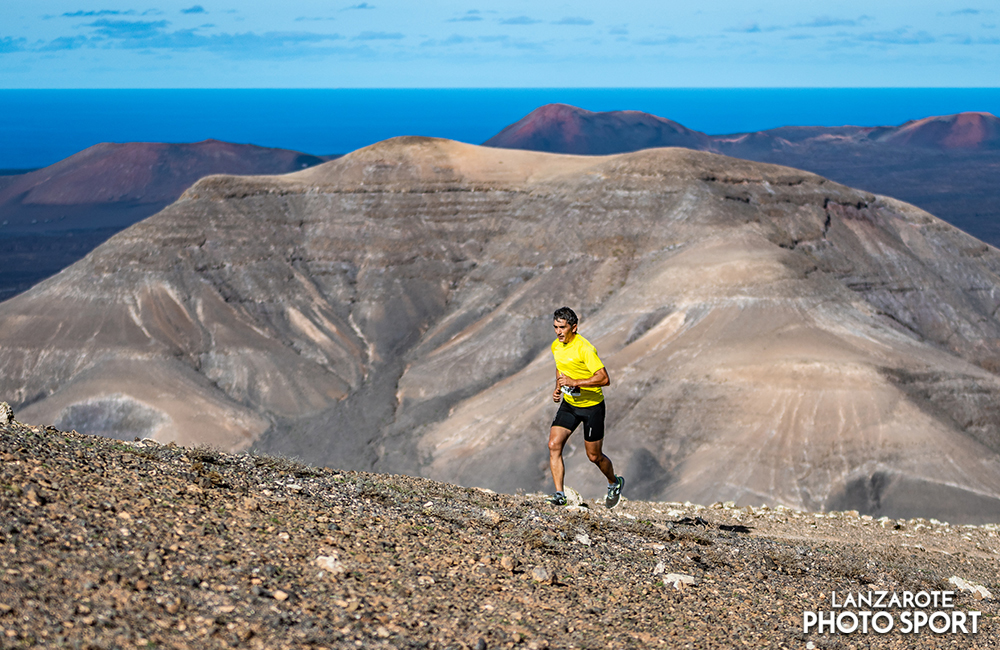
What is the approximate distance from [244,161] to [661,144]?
2952 inches

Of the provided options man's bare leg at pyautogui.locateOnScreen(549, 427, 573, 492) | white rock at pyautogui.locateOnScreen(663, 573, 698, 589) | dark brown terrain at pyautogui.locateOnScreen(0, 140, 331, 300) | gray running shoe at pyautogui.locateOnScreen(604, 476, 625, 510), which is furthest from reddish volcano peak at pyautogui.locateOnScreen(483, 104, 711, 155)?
white rock at pyautogui.locateOnScreen(663, 573, 698, 589)

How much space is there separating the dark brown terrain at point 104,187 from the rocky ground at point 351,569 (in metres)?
107

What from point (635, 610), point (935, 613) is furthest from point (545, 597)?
point (935, 613)

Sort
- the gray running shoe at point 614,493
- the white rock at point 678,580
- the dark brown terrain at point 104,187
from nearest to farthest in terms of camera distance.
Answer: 1. the white rock at point 678,580
2. the gray running shoe at point 614,493
3. the dark brown terrain at point 104,187

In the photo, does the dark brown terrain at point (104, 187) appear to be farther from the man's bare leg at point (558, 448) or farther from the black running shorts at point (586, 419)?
the black running shorts at point (586, 419)

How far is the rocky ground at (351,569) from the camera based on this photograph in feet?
21.1

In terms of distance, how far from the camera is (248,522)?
814 cm

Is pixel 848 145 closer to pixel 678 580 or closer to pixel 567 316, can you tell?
pixel 567 316

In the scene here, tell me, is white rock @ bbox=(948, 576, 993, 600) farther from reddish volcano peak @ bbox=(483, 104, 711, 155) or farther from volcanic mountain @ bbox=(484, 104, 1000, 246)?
reddish volcano peak @ bbox=(483, 104, 711, 155)

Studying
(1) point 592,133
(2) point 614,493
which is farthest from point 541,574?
(1) point 592,133

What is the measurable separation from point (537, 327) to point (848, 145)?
5954 inches

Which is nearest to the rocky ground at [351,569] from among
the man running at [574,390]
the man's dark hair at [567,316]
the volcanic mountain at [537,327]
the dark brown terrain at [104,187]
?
the man running at [574,390]

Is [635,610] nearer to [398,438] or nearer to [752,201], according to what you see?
[398,438]

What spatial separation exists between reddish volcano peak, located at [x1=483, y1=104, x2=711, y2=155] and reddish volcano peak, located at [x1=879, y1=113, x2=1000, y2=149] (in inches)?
1632
